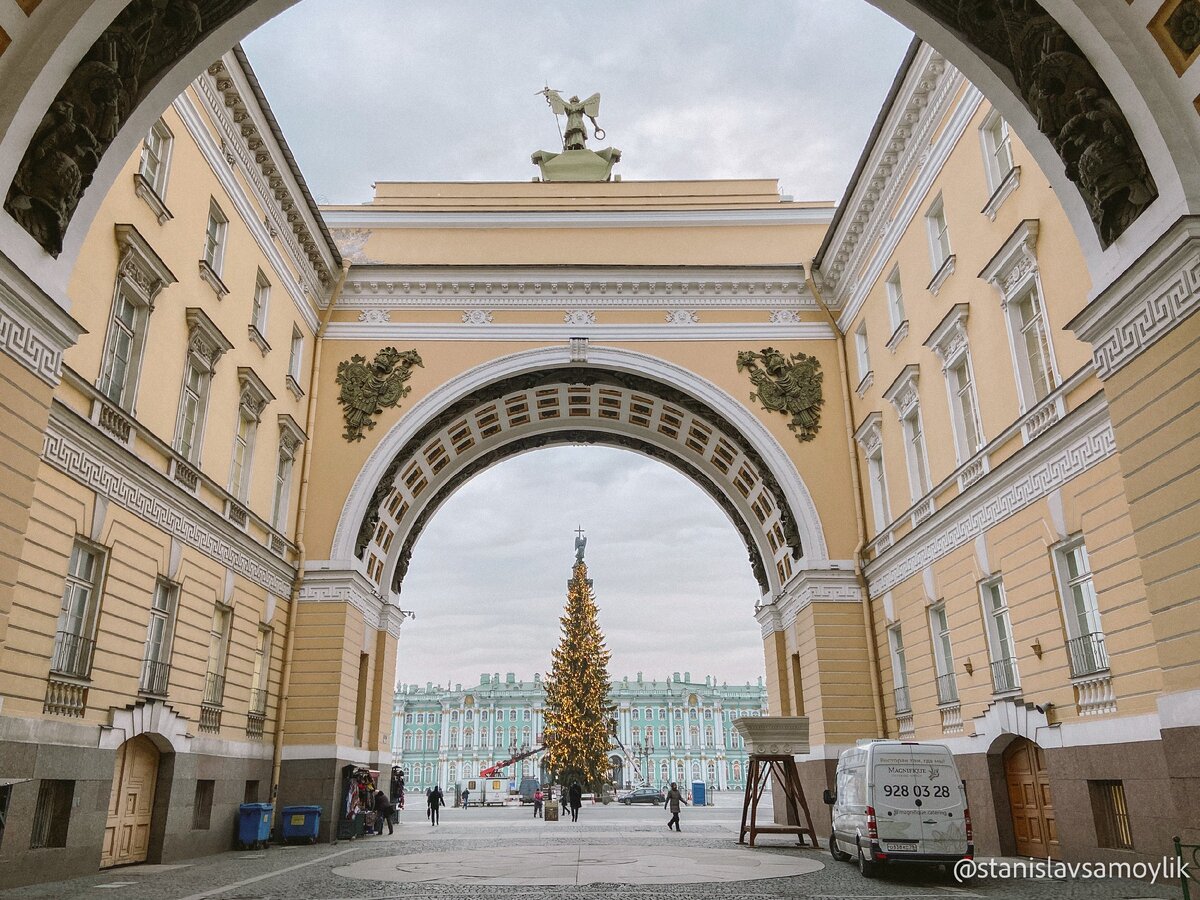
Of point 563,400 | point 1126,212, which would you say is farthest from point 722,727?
point 1126,212

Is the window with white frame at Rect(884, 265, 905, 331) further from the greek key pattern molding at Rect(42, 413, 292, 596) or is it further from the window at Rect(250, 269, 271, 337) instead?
the greek key pattern molding at Rect(42, 413, 292, 596)

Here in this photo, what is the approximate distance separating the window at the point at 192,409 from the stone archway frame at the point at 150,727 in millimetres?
4776

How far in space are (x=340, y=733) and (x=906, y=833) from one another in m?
15.0

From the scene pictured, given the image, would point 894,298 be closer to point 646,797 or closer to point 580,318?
point 580,318

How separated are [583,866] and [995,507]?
9740 mm

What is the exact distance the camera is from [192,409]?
59.5 ft

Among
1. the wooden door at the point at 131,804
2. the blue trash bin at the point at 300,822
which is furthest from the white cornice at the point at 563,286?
the wooden door at the point at 131,804

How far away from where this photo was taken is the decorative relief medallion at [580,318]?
2642 cm

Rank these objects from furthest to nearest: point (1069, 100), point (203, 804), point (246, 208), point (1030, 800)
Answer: point (246, 208) → point (203, 804) → point (1030, 800) → point (1069, 100)

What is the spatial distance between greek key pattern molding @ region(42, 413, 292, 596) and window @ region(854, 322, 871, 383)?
16.5m

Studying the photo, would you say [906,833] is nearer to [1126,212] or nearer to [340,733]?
[1126,212]

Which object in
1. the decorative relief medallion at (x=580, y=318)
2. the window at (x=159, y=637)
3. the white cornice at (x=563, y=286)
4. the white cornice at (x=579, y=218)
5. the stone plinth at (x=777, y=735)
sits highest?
the white cornice at (x=579, y=218)

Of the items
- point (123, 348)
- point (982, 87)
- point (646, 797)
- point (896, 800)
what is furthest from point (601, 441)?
point (646, 797)

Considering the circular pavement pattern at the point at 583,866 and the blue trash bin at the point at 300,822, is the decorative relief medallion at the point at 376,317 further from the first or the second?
the circular pavement pattern at the point at 583,866
